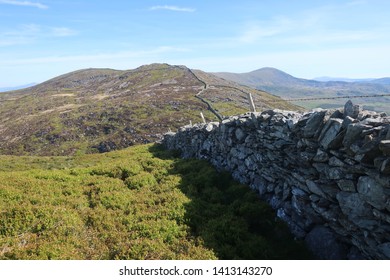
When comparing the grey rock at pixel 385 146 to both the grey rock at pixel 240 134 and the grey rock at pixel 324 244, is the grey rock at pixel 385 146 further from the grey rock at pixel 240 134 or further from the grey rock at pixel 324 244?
the grey rock at pixel 240 134

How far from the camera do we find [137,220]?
10531mm

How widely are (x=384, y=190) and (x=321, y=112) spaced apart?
3.23m

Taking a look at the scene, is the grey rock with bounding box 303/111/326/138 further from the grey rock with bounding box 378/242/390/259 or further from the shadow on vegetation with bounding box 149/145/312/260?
the grey rock with bounding box 378/242/390/259

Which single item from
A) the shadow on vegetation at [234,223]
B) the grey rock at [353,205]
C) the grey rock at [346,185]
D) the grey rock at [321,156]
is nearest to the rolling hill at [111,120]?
the shadow on vegetation at [234,223]

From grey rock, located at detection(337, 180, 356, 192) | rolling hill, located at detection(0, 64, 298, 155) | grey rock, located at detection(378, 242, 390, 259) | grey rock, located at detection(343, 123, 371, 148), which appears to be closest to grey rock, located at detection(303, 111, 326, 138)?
grey rock, located at detection(343, 123, 371, 148)

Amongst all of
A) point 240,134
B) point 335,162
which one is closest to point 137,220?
point 240,134

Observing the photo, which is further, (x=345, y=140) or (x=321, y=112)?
(x=321, y=112)

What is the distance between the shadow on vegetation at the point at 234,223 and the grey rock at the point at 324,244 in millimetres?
267

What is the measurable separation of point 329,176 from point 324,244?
1916 millimetres

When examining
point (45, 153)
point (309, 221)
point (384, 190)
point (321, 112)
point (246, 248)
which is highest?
point (321, 112)

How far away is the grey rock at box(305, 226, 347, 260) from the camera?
799cm

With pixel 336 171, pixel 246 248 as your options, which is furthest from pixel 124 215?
pixel 336 171
